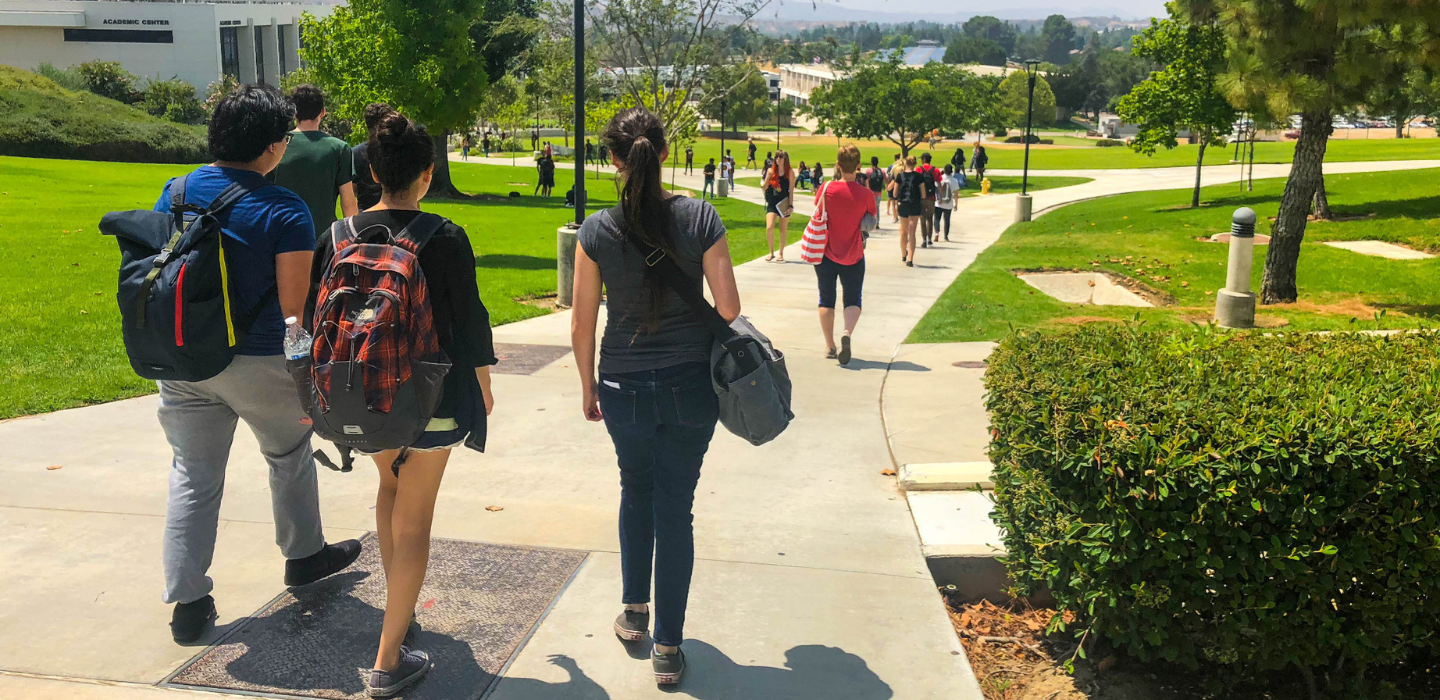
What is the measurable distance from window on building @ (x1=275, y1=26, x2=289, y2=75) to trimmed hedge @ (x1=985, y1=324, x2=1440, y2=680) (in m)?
98.5

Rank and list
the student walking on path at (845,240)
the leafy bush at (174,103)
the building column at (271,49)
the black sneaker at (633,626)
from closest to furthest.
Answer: the black sneaker at (633,626) → the student walking on path at (845,240) → the leafy bush at (174,103) → the building column at (271,49)

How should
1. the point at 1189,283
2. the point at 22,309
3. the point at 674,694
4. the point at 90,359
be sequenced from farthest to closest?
the point at 1189,283
the point at 22,309
the point at 90,359
the point at 674,694

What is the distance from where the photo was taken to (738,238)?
66.6ft

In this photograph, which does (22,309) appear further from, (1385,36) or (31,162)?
(31,162)

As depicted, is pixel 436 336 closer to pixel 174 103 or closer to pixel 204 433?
pixel 204 433

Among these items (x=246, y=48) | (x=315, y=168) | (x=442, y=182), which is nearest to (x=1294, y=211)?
(x=315, y=168)

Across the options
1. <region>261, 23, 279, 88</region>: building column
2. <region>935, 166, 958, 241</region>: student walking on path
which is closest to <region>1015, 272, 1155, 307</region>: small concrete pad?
<region>935, 166, 958, 241</region>: student walking on path

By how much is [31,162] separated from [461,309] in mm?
38936

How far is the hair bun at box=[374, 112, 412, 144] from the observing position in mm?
3375

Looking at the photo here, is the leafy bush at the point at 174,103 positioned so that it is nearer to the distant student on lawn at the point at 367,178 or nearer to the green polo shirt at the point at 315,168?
the green polo shirt at the point at 315,168

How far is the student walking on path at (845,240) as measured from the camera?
8586 millimetres

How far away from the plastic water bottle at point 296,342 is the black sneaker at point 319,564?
4.10 feet

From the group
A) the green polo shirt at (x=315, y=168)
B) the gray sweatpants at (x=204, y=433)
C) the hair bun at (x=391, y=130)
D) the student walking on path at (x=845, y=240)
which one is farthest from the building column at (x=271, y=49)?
the hair bun at (x=391, y=130)

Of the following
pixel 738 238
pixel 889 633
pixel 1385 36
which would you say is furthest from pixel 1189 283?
pixel 889 633
